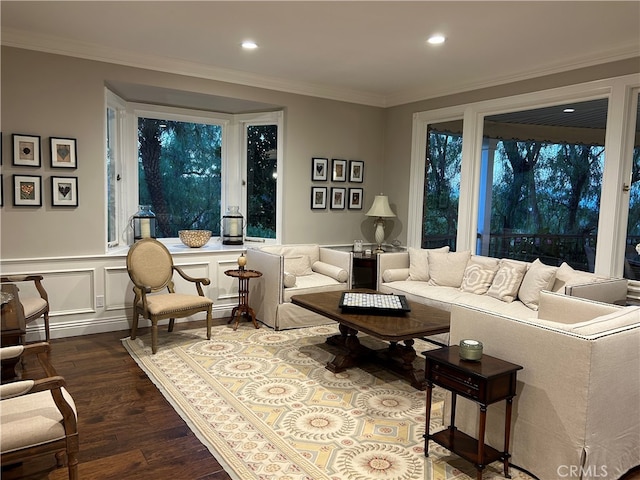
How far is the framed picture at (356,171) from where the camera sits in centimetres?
613

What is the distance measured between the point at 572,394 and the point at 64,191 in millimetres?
4320

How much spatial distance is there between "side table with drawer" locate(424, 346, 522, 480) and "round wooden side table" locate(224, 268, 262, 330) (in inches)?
108

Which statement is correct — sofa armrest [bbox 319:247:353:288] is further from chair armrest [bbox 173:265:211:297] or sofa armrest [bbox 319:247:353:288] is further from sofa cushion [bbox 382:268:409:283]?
chair armrest [bbox 173:265:211:297]

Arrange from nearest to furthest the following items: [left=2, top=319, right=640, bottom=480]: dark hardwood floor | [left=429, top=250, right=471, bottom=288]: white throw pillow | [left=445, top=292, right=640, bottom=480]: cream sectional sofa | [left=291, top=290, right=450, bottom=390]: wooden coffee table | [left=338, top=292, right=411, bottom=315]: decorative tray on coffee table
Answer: [left=445, top=292, right=640, bottom=480]: cream sectional sofa, [left=2, top=319, right=640, bottom=480]: dark hardwood floor, [left=291, top=290, right=450, bottom=390]: wooden coffee table, [left=338, top=292, right=411, bottom=315]: decorative tray on coffee table, [left=429, top=250, right=471, bottom=288]: white throw pillow

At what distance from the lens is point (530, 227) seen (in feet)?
16.3

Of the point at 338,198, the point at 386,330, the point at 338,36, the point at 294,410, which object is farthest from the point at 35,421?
the point at 338,198

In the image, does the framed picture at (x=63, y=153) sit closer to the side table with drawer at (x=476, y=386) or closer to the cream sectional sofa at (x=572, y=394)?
the side table with drawer at (x=476, y=386)

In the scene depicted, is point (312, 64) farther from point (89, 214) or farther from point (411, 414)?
point (411, 414)

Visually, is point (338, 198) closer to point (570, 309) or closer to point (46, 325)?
point (46, 325)

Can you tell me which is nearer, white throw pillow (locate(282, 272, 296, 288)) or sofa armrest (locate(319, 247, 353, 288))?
white throw pillow (locate(282, 272, 296, 288))

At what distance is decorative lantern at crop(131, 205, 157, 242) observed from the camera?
5305 mm

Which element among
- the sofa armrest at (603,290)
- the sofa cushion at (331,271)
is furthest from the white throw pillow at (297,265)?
the sofa armrest at (603,290)

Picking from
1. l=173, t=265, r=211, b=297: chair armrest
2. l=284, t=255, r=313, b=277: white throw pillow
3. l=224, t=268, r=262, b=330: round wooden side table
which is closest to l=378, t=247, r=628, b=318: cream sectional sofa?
l=284, t=255, r=313, b=277: white throw pillow

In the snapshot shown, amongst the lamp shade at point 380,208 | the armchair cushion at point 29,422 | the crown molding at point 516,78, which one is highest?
the crown molding at point 516,78
